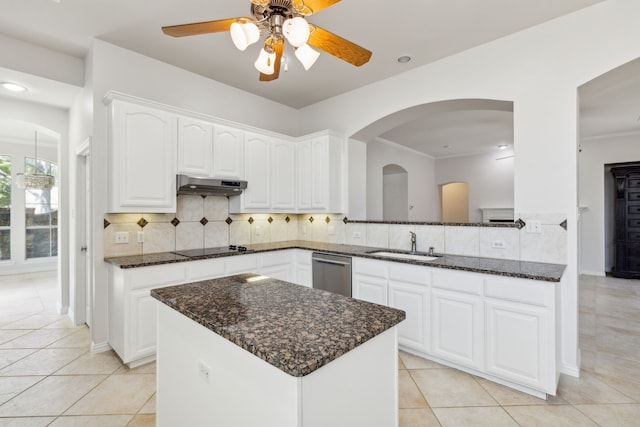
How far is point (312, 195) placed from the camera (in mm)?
3986

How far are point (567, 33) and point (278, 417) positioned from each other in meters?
3.35

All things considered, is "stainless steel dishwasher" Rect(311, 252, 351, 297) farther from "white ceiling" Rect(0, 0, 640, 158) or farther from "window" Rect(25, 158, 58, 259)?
"window" Rect(25, 158, 58, 259)

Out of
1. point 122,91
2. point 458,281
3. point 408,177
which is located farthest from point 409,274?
point 408,177

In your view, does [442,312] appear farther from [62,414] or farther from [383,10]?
[62,414]

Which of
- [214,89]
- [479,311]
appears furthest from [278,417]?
[214,89]

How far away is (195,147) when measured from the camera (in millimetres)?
3107

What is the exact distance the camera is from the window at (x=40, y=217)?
636 cm

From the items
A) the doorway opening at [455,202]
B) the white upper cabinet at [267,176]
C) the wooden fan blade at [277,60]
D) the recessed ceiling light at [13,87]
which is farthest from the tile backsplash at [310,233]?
the doorway opening at [455,202]

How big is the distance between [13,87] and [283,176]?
9.64ft

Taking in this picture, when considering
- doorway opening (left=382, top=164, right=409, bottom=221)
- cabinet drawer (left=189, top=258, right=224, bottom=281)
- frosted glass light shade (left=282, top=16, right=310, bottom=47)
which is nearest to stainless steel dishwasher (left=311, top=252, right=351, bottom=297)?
cabinet drawer (left=189, top=258, right=224, bottom=281)

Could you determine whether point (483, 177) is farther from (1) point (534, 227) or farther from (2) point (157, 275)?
(2) point (157, 275)

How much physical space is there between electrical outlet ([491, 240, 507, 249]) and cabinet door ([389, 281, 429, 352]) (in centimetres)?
80

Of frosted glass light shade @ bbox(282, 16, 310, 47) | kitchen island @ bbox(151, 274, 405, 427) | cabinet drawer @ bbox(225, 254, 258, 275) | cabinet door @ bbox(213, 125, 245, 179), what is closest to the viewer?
kitchen island @ bbox(151, 274, 405, 427)

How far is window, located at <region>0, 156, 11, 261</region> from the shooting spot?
19.8 feet
